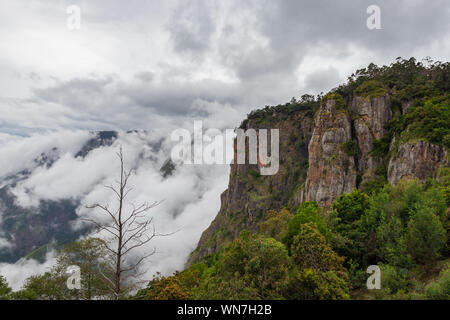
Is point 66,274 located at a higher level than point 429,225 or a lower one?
lower

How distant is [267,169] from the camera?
108 metres

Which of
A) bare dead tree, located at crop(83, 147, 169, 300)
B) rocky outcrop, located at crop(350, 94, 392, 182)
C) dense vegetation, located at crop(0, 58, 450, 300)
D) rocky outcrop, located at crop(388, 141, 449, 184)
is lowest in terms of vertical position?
dense vegetation, located at crop(0, 58, 450, 300)

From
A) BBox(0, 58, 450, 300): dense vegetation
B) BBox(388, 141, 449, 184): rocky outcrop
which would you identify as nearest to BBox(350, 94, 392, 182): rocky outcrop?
BBox(388, 141, 449, 184): rocky outcrop

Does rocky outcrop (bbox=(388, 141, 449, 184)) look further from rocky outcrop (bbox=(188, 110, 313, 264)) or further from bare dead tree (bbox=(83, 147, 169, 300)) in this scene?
bare dead tree (bbox=(83, 147, 169, 300))

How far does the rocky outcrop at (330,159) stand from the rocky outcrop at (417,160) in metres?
11.7

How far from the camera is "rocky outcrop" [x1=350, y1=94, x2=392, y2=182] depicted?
57.4m

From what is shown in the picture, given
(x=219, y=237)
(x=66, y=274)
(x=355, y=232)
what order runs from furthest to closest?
(x=219, y=237)
(x=355, y=232)
(x=66, y=274)

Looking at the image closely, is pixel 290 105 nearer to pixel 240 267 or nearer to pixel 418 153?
pixel 418 153

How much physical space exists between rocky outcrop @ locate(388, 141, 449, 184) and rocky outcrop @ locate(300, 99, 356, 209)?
1171cm

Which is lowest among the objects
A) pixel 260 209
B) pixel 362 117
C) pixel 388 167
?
pixel 260 209

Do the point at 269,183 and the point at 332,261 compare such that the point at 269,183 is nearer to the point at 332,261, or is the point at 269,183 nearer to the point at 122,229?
the point at 332,261

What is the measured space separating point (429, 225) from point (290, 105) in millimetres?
95244
